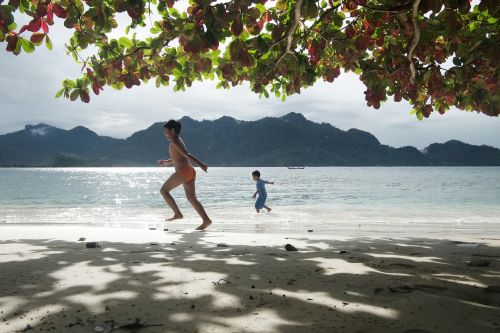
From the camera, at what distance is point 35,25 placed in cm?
420

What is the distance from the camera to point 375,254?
5312 millimetres

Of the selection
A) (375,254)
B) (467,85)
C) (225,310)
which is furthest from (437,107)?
(225,310)

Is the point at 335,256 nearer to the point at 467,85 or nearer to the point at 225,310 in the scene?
the point at 225,310

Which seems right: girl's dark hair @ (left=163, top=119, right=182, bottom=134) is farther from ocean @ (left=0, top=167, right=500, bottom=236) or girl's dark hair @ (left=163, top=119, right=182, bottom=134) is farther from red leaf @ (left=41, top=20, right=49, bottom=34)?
ocean @ (left=0, top=167, right=500, bottom=236)

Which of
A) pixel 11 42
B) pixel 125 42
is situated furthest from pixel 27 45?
pixel 125 42

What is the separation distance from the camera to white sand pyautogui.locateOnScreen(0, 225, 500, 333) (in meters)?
2.50

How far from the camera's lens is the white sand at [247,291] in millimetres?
2504

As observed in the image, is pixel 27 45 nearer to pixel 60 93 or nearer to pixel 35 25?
pixel 35 25

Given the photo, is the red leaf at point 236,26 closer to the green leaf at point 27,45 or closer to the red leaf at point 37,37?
the red leaf at point 37,37

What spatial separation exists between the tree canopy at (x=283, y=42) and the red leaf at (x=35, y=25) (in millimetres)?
10

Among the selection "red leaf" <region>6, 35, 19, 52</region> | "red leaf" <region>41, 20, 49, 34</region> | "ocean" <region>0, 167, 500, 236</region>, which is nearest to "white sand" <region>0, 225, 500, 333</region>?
"red leaf" <region>6, 35, 19, 52</region>

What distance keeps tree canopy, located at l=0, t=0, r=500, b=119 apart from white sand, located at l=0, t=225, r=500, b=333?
2.56 metres

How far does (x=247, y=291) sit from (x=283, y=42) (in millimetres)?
4389

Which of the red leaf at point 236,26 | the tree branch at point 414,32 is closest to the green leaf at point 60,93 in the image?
the red leaf at point 236,26
